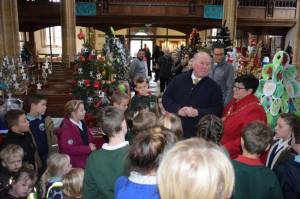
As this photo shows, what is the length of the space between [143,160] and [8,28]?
28.6 ft

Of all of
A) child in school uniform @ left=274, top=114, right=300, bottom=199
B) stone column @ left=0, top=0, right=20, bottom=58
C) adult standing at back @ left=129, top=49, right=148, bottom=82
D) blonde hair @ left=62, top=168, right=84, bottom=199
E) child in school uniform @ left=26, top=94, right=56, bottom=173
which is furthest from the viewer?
stone column @ left=0, top=0, right=20, bottom=58

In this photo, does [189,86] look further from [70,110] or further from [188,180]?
[188,180]

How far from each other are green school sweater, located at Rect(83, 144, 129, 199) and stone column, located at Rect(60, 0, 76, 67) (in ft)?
37.5

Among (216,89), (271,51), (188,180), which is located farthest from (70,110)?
(271,51)

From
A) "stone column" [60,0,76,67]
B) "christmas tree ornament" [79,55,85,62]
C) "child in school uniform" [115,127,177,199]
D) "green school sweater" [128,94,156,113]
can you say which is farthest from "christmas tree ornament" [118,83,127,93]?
"stone column" [60,0,76,67]

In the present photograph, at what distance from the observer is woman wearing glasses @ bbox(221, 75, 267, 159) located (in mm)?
2823

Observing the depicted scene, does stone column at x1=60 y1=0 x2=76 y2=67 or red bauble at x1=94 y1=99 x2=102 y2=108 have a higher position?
stone column at x1=60 y1=0 x2=76 y2=67

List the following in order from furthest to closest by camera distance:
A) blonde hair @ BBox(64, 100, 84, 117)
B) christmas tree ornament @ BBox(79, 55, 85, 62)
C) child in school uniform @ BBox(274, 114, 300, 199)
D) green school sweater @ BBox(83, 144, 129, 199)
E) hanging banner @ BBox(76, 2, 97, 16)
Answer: hanging banner @ BBox(76, 2, 97, 16) < christmas tree ornament @ BBox(79, 55, 85, 62) < blonde hair @ BBox(64, 100, 84, 117) < child in school uniform @ BBox(274, 114, 300, 199) < green school sweater @ BBox(83, 144, 129, 199)

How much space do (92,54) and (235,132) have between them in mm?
3381

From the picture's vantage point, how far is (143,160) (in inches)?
54.8

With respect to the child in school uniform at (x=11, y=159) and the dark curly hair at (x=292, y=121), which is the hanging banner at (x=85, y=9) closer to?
the child in school uniform at (x=11, y=159)

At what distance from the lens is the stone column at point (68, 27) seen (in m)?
12.9

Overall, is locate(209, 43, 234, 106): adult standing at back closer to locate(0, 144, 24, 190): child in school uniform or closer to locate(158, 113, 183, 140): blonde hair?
locate(158, 113, 183, 140): blonde hair

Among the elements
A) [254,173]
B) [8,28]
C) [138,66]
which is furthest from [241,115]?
[8,28]
